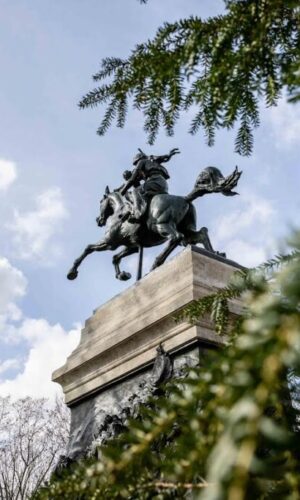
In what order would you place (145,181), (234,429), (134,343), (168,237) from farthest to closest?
(145,181)
(168,237)
(134,343)
(234,429)

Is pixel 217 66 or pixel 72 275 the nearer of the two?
pixel 217 66

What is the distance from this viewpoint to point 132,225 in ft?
22.8

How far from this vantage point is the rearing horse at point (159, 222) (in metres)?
6.35

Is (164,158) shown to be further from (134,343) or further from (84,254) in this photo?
(134,343)

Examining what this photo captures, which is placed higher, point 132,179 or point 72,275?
point 132,179

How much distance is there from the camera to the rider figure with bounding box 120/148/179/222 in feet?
22.1

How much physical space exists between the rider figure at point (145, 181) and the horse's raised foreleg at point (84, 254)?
80cm

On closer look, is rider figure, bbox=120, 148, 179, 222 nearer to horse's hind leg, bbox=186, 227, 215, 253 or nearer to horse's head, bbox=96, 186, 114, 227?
horse's head, bbox=96, 186, 114, 227

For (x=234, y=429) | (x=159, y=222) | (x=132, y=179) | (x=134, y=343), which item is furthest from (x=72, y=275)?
(x=234, y=429)

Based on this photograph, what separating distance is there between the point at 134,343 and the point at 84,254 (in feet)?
12.0

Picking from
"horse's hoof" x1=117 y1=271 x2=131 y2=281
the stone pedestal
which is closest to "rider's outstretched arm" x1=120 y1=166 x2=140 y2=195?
"horse's hoof" x1=117 y1=271 x2=131 y2=281

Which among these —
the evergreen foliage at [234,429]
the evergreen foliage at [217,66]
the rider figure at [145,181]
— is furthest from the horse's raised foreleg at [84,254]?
the evergreen foliage at [234,429]

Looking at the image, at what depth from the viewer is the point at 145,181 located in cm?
725

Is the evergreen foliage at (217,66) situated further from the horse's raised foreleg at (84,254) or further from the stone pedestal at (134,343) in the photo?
the horse's raised foreleg at (84,254)
